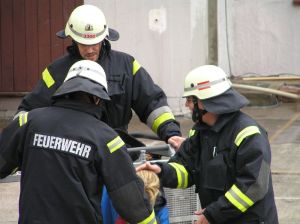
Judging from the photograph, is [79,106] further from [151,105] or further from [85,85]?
[151,105]

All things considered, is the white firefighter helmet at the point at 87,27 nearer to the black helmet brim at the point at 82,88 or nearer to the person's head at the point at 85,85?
the person's head at the point at 85,85

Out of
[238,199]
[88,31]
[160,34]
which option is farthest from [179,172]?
[160,34]

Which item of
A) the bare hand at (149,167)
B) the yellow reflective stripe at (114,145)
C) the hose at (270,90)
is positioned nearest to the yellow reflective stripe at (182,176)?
the bare hand at (149,167)

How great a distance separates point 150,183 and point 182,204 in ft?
2.15

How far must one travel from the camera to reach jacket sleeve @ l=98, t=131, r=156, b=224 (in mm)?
3863

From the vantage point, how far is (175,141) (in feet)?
17.1

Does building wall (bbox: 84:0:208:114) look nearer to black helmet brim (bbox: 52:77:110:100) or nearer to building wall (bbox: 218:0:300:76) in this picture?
building wall (bbox: 218:0:300:76)

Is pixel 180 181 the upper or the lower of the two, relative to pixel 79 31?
lower

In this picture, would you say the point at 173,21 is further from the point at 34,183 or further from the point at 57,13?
the point at 34,183

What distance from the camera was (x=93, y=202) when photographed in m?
3.94

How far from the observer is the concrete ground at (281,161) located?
7594 mm

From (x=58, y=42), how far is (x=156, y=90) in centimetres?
702

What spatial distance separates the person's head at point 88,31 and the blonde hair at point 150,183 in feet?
3.70

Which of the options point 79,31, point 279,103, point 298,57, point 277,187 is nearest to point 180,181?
point 79,31
